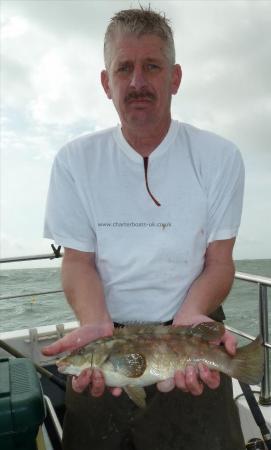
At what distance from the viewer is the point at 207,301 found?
249 centimetres

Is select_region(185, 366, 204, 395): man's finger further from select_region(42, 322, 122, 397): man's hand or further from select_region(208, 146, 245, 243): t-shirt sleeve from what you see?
select_region(208, 146, 245, 243): t-shirt sleeve

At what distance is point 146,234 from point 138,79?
0.89 meters

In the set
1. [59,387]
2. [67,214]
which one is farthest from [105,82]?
[59,387]

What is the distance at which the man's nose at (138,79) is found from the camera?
2.55 metres

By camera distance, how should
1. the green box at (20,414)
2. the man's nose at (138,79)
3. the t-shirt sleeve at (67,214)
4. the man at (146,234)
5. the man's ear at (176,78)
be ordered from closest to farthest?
the green box at (20,414) < the man at (146,234) < the man's nose at (138,79) < the t-shirt sleeve at (67,214) < the man's ear at (176,78)

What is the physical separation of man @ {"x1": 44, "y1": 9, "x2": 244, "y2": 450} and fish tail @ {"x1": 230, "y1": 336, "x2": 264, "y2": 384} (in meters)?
0.07

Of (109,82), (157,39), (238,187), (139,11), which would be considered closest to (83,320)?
(238,187)

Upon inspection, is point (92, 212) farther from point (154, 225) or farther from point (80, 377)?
point (80, 377)

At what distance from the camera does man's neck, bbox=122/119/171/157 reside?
267cm

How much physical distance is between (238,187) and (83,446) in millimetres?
1714

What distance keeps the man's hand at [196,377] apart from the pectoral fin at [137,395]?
131 mm

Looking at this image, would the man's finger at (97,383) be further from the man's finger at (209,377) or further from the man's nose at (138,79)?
the man's nose at (138,79)

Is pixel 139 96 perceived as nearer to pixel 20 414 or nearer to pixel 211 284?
pixel 211 284

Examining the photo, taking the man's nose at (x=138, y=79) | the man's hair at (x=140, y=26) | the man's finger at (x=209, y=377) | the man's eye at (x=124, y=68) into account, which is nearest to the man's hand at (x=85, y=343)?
the man's finger at (x=209, y=377)
